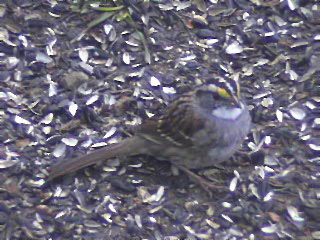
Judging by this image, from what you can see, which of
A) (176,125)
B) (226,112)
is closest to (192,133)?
(176,125)

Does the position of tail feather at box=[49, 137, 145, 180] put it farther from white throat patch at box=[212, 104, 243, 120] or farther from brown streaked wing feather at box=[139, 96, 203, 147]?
white throat patch at box=[212, 104, 243, 120]

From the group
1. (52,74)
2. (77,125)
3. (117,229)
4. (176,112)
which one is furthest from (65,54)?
(117,229)

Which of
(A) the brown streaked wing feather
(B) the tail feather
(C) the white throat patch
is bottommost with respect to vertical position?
(B) the tail feather

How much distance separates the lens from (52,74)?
5.67 metres

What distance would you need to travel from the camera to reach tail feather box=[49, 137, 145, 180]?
5113 mm

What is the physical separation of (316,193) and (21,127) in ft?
5.47

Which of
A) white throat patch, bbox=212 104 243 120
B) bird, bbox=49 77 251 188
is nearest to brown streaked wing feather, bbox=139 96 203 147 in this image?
bird, bbox=49 77 251 188

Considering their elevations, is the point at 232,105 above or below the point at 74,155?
above

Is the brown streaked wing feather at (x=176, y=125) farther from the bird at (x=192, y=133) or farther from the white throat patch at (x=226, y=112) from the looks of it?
the white throat patch at (x=226, y=112)

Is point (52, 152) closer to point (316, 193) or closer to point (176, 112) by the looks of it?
point (176, 112)

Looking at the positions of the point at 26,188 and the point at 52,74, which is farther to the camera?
the point at 52,74

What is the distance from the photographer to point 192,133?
5172mm

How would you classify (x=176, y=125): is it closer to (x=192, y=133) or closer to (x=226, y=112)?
(x=192, y=133)

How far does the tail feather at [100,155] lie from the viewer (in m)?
5.11
